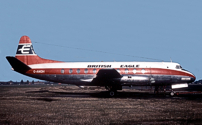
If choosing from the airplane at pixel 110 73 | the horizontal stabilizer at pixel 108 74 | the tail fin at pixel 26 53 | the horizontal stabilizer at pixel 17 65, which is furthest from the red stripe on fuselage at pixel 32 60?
the horizontal stabilizer at pixel 108 74

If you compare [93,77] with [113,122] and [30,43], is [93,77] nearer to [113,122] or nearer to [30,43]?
[30,43]

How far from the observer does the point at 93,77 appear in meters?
22.1

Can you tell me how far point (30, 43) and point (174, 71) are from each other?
1806 cm

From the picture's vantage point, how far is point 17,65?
2253cm

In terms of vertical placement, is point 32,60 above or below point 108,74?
above

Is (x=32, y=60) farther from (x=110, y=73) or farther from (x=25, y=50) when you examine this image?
(x=110, y=73)

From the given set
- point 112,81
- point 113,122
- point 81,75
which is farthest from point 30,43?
point 113,122

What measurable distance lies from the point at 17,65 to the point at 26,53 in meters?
2.60

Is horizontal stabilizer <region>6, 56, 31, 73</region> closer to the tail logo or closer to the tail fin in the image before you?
the tail fin

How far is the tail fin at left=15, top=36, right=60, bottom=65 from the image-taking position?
24395mm

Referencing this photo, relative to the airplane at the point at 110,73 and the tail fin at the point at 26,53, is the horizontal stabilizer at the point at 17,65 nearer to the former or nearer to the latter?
the airplane at the point at 110,73

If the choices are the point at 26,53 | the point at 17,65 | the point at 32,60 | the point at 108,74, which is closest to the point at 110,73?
the point at 108,74

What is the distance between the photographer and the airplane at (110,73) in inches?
814

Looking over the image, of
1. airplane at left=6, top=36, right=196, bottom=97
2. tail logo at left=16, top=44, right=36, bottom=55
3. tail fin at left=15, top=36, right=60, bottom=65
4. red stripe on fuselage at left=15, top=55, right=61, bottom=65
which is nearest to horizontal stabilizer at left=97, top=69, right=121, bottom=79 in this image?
airplane at left=6, top=36, right=196, bottom=97
